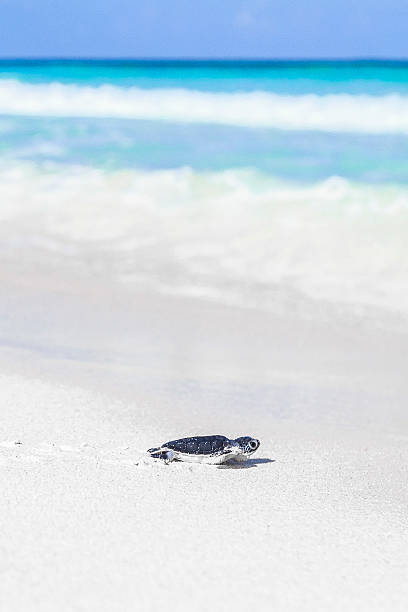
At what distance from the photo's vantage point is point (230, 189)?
388 inches

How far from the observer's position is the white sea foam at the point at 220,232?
6715 millimetres

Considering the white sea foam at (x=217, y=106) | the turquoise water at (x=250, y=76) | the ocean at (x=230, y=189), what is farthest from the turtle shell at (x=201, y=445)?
the turquoise water at (x=250, y=76)

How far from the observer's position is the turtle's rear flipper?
10.8 feet

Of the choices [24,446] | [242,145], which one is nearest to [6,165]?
[242,145]

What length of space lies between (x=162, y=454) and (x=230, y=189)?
6741 millimetres

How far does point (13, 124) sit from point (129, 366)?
12.2 m

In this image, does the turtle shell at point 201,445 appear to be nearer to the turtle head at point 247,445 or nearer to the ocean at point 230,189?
the turtle head at point 247,445

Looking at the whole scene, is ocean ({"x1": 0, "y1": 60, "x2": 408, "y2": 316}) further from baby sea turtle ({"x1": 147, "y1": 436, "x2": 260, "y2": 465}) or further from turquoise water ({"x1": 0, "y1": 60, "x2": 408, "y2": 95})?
baby sea turtle ({"x1": 147, "y1": 436, "x2": 260, "y2": 465})

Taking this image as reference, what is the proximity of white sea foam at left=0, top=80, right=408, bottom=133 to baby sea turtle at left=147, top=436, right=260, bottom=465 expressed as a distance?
10455mm

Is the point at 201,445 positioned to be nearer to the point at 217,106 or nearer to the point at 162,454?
the point at 162,454

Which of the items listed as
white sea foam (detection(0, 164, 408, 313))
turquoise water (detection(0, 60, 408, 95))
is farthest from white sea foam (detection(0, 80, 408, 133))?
white sea foam (detection(0, 164, 408, 313))

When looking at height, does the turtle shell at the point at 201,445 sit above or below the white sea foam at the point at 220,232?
below

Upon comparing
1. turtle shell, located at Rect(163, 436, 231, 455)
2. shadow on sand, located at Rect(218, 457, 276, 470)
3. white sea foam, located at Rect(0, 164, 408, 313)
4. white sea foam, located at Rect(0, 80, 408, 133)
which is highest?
white sea foam, located at Rect(0, 80, 408, 133)

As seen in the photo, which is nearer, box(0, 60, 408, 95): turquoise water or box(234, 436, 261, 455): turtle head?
box(234, 436, 261, 455): turtle head
